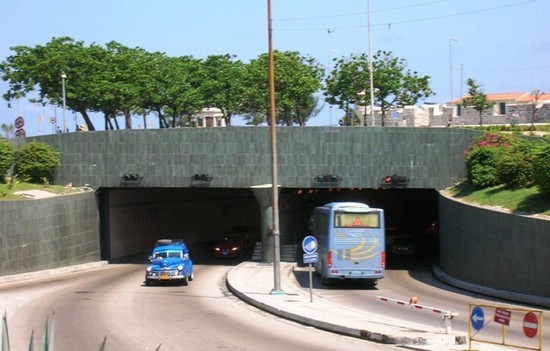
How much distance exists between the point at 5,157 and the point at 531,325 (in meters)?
34.6

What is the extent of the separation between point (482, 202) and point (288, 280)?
9735 millimetres

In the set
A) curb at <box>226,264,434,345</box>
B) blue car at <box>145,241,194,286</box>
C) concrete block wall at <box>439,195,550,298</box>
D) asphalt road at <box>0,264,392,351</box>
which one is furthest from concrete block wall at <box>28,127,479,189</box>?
curb at <box>226,264,434,345</box>

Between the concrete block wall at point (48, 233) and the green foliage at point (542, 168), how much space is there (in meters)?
24.6

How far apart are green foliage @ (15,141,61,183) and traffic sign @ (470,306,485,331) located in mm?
32784

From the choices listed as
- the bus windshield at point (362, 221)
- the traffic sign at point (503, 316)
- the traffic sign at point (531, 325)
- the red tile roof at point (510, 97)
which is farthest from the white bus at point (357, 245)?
the red tile roof at point (510, 97)

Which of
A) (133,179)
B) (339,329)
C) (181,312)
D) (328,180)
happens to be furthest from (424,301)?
(133,179)

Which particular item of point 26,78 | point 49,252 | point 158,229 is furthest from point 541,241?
point 26,78

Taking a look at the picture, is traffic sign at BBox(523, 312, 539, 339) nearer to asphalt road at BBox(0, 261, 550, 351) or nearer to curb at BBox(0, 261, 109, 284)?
asphalt road at BBox(0, 261, 550, 351)

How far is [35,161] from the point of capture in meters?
44.8

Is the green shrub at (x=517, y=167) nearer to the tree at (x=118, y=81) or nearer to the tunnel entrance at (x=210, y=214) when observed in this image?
the tunnel entrance at (x=210, y=214)

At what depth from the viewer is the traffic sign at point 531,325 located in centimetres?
1588

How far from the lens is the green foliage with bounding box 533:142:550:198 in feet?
95.1

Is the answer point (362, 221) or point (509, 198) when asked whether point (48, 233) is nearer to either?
point (362, 221)

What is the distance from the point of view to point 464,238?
1379 inches
